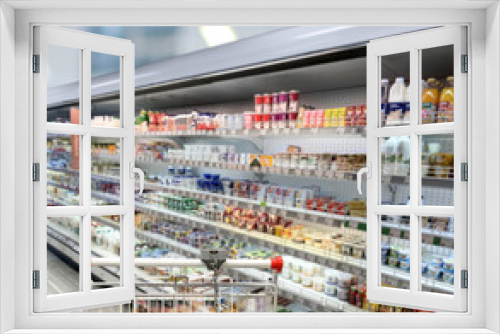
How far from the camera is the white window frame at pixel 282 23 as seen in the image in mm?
1427

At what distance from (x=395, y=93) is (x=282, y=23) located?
4.35 feet

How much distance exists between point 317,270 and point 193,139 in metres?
3.12

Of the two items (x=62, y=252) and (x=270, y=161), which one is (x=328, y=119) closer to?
(x=270, y=161)

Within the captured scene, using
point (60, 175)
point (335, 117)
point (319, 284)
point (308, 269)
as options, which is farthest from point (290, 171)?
point (60, 175)

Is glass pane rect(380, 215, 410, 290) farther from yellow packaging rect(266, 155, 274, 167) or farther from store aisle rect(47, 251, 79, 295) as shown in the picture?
store aisle rect(47, 251, 79, 295)

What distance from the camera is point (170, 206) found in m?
4.98

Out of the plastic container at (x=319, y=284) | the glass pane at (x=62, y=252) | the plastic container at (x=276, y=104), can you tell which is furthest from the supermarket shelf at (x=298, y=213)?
the glass pane at (x=62, y=252)

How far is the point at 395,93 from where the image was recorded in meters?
2.54

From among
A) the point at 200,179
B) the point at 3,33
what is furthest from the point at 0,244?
the point at 200,179

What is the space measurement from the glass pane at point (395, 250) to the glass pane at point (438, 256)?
0.14 metres

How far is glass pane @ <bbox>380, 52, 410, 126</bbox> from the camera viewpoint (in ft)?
7.28

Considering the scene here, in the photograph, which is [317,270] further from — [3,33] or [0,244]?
[3,33]

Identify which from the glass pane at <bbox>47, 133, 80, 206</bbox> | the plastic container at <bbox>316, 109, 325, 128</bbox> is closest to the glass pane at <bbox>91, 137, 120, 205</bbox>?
the glass pane at <bbox>47, 133, 80, 206</bbox>

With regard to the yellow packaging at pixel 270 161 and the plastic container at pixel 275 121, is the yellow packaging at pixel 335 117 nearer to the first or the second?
the plastic container at pixel 275 121
